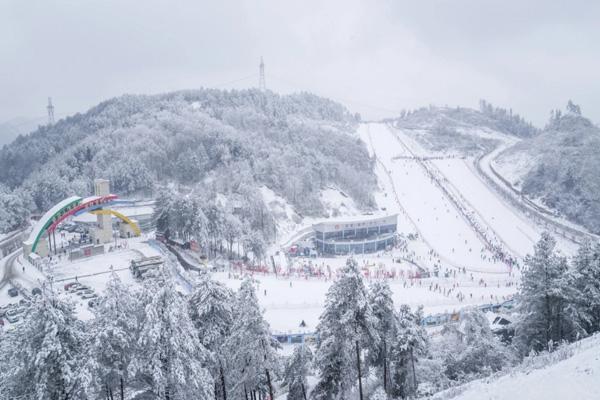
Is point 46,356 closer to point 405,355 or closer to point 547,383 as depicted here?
point 405,355

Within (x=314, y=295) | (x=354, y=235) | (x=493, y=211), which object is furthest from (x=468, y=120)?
(x=314, y=295)

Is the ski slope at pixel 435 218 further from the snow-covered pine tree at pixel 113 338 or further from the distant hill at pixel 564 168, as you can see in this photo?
the snow-covered pine tree at pixel 113 338

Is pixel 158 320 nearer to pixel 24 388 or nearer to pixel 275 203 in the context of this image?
pixel 24 388

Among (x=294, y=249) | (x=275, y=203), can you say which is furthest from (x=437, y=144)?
(x=294, y=249)

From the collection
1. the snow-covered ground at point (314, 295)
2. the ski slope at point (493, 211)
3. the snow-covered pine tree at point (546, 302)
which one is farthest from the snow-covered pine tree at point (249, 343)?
the ski slope at point (493, 211)

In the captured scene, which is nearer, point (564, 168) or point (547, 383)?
point (547, 383)

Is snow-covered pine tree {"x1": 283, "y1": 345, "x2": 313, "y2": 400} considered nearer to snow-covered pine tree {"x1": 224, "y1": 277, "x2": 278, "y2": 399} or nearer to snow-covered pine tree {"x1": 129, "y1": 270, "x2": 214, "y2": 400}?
snow-covered pine tree {"x1": 224, "y1": 277, "x2": 278, "y2": 399}
